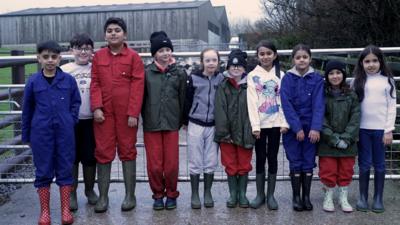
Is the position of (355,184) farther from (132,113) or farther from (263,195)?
(132,113)

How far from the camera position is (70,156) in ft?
14.4

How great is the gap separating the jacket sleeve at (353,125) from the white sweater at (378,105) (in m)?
0.11

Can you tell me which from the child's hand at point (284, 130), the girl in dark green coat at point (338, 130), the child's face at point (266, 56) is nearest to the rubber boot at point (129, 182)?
the child's hand at point (284, 130)

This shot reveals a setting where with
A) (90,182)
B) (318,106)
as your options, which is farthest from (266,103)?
(90,182)

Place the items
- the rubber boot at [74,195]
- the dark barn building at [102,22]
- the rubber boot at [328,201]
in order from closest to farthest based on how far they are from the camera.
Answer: the rubber boot at [328,201] → the rubber boot at [74,195] → the dark barn building at [102,22]

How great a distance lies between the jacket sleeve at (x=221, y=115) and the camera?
4.63 m

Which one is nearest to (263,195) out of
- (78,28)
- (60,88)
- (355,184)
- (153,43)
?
(355,184)

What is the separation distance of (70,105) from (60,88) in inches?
7.1

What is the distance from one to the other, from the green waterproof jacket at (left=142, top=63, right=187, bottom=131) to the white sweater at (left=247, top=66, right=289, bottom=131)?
667mm

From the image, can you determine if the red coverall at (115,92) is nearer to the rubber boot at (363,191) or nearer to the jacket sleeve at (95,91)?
the jacket sleeve at (95,91)

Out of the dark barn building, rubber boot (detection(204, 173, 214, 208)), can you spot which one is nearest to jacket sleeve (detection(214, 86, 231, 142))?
rubber boot (detection(204, 173, 214, 208))

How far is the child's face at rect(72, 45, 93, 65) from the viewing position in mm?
4641

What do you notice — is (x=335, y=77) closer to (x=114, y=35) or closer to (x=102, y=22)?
(x=114, y=35)

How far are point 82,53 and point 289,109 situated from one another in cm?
199
